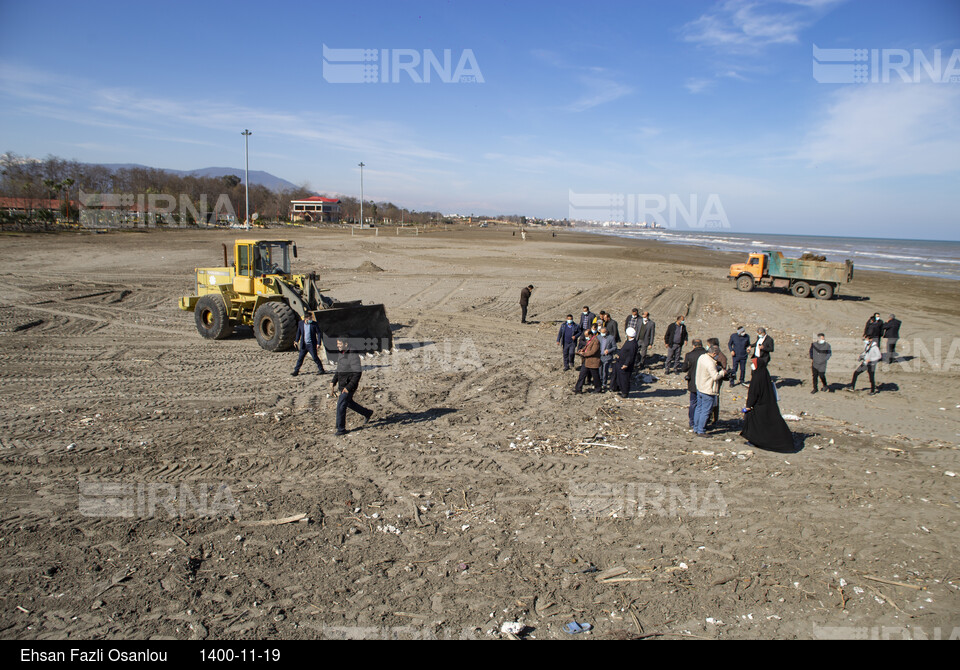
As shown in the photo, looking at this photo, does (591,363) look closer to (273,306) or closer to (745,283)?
(273,306)

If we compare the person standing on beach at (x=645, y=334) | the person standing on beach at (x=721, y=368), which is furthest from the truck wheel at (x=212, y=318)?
the person standing on beach at (x=721, y=368)

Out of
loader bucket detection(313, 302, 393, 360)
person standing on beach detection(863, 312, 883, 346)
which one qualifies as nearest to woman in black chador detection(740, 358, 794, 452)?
person standing on beach detection(863, 312, 883, 346)

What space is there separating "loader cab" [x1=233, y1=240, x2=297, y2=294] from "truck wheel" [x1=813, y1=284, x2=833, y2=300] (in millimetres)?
23400

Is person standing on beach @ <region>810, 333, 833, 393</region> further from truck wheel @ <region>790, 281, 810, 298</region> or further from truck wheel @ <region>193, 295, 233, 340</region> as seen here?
truck wheel @ <region>790, 281, 810, 298</region>

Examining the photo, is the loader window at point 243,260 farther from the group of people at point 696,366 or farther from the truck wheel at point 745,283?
the truck wheel at point 745,283

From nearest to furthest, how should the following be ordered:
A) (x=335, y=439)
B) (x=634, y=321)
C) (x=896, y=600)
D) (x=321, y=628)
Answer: (x=321, y=628) < (x=896, y=600) < (x=335, y=439) < (x=634, y=321)

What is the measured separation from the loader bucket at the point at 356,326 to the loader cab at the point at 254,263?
2364 mm

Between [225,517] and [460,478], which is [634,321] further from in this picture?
[225,517]

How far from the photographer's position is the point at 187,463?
7020 mm

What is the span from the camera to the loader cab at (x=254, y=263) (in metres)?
13.2

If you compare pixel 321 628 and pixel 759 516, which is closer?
pixel 321 628
